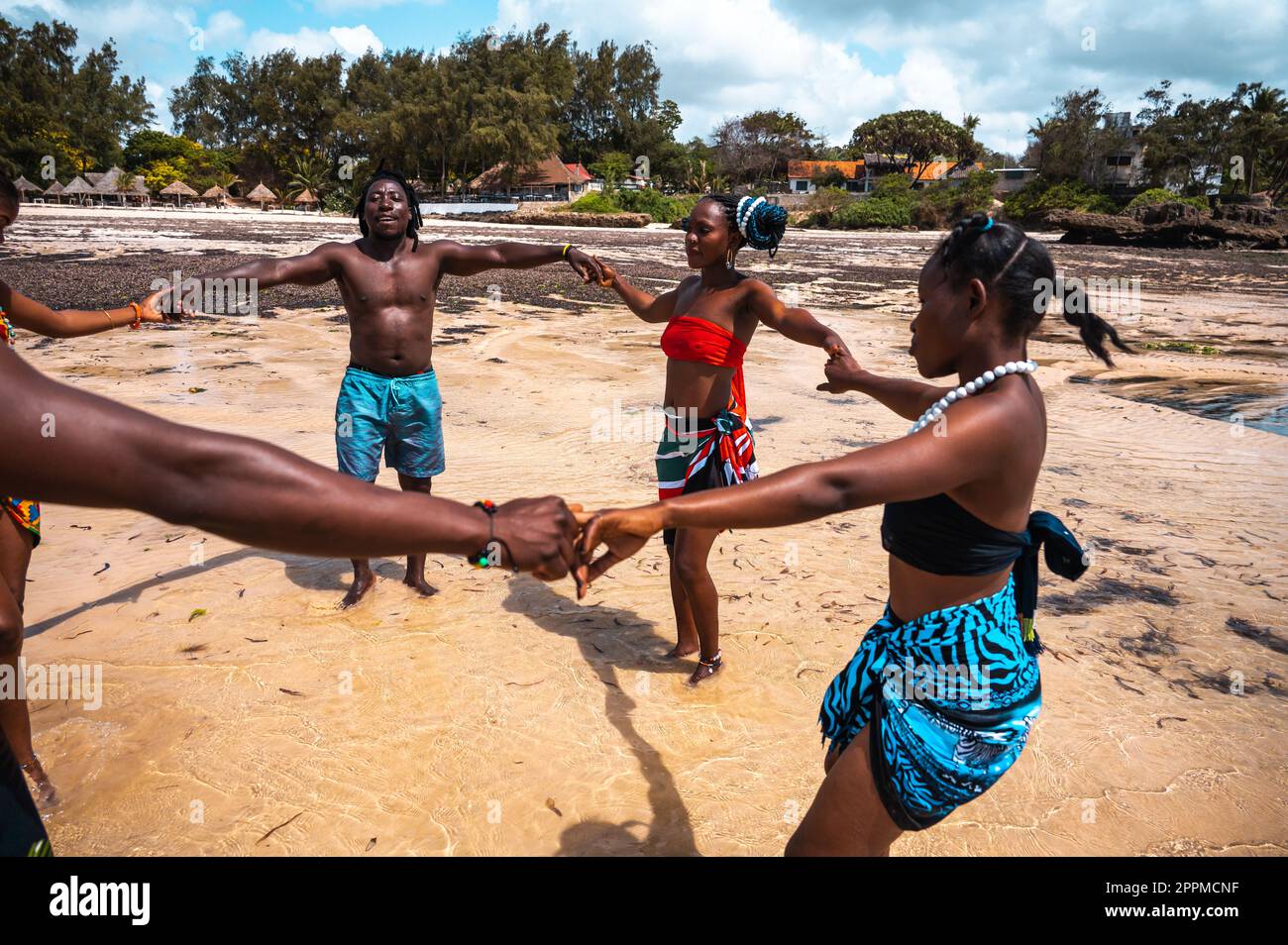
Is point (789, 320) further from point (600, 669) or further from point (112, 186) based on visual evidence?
point (112, 186)

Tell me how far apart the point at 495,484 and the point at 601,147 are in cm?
8079

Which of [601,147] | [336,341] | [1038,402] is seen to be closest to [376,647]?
[1038,402]

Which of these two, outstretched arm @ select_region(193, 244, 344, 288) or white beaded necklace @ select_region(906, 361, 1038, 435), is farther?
outstretched arm @ select_region(193, 244, 344, 288)

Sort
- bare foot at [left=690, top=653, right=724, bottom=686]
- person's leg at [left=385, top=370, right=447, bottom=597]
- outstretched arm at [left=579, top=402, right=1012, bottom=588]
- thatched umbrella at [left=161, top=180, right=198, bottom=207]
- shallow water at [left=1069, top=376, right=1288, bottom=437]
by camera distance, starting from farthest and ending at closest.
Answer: thatched umbrella at [left=161, top=180, right=198, bottom=207], shallow water at [left=1069, top=376, right=1288, bottom=437], person's leg at [left=385, top=370, right=447, bottom=597], bare foot at [left=690, top=653, right=724, bottom=686], outstretched arm at [left=579, top=402, right=1012, bottom=588]

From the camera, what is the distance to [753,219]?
4.04 m

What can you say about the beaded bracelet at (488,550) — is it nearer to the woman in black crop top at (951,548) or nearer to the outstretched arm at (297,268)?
the woman in black crop top at (951,548)

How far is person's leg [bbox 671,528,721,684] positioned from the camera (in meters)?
4.02

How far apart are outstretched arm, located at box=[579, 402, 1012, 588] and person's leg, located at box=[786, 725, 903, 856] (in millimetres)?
697

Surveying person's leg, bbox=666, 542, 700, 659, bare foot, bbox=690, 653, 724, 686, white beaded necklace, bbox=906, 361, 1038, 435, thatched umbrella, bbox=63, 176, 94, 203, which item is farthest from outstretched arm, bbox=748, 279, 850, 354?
thatched umbrella, bbox=63, 176, 94, 203

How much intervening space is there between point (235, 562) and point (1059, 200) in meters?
56.7

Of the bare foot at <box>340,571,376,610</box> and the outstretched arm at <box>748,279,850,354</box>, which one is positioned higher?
the outstretched arm at <box>748,279,850,354</box>

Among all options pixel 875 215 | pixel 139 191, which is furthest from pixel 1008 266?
pixel 139 191

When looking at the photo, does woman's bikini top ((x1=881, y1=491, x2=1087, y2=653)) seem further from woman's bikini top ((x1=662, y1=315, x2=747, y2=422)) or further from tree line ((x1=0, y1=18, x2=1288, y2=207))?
tree line ((x1=0, y1=18, x2=1288, y2=207))

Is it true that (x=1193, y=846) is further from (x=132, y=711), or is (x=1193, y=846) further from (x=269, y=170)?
(x=269, y=170)
